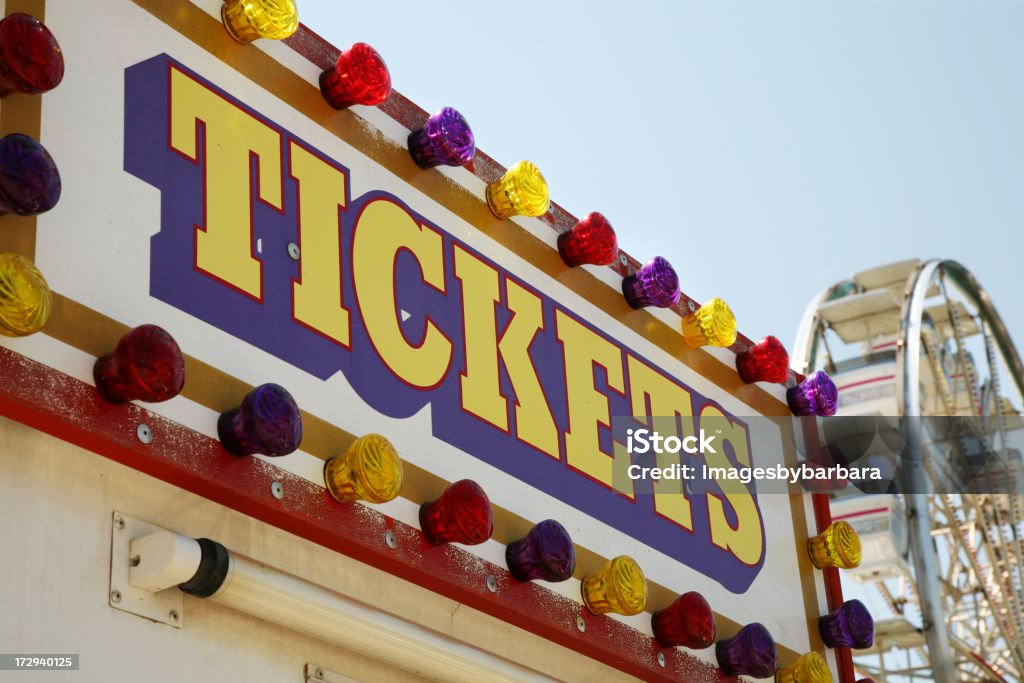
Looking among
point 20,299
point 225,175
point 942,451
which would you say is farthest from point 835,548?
point 942,451

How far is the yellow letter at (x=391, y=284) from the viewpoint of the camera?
587 centimetres

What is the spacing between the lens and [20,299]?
4133mm

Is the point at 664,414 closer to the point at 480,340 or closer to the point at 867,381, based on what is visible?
the point at 480,340

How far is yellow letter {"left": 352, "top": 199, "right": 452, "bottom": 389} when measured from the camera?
5.87m

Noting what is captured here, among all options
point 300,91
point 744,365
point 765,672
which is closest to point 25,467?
point 300,91

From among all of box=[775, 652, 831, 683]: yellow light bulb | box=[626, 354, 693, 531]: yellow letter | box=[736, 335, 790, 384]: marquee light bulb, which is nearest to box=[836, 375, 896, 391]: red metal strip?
box=[736, 335, 790, 384]: marquee light bulb

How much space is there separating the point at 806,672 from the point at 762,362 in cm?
173

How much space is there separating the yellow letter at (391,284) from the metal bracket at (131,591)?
1.46 metres

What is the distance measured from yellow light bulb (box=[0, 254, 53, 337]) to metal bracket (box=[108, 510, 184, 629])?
0.67 metres

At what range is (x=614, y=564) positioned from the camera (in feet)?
20.4

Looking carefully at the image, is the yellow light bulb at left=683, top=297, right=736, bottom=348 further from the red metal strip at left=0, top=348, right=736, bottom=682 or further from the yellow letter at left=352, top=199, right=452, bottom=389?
the yellow letter at left=352, top=199, right=452, bottom=389

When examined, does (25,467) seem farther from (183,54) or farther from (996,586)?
(996,586)

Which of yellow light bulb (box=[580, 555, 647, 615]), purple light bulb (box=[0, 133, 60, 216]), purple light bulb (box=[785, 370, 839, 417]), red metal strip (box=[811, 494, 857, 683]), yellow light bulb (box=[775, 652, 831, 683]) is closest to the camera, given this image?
purple light bulb (box=[0, 133, 60, 216])

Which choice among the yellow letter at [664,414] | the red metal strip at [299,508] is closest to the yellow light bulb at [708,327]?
the yellow letter at [664,414]
